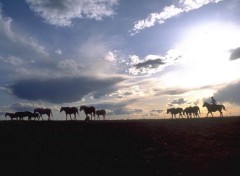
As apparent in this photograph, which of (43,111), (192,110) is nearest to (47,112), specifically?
(43,111)

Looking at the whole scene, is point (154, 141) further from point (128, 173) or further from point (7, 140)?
point (7, 140)

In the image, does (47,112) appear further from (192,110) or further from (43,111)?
(192,110)

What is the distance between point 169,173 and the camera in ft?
68.3

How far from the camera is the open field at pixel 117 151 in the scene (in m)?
21.6

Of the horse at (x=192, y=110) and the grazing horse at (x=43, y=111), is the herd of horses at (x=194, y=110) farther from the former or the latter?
the grazing horse at (x=43, y=111)

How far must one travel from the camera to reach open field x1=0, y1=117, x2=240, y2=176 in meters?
21.6

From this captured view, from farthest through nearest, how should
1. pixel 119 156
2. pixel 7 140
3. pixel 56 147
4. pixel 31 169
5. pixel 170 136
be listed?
pixel 170 136, pixel 7 140, pixel 56 147, pixel 119 156, pixel 31 169

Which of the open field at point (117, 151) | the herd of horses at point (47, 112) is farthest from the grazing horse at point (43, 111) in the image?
the open field at point (117, 151)

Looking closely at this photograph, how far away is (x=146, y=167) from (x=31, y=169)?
26.1 ft

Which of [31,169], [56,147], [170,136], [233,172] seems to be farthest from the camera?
[170,136]

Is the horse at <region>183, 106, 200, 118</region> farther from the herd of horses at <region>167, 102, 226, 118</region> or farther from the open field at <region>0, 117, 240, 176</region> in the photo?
the open field at <region>0, 117, 240, 176</region>

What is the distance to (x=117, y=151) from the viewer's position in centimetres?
2548

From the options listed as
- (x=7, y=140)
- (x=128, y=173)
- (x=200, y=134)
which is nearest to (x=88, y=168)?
(x=128, y=173)

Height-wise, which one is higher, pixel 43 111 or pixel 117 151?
pixel 43 111
